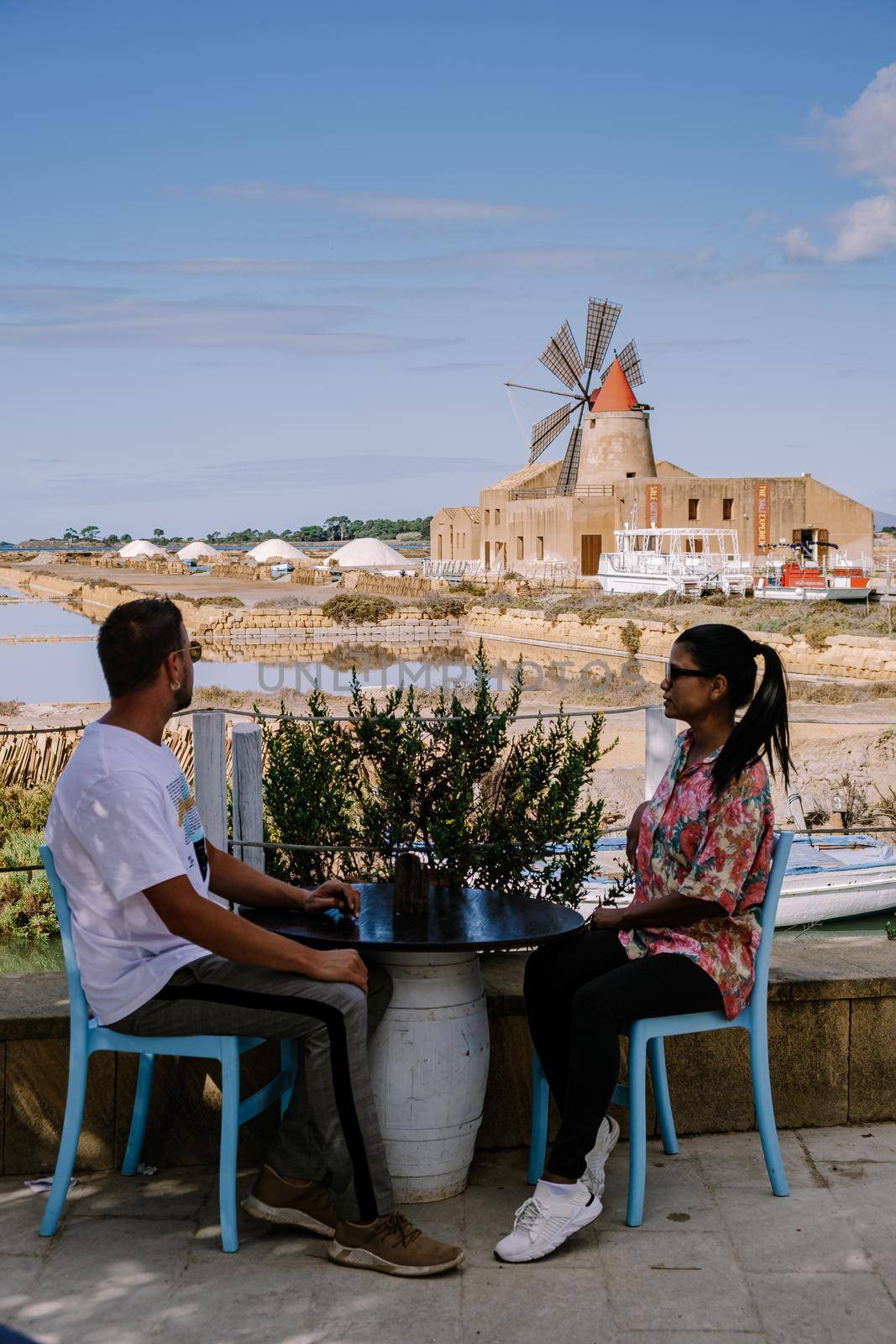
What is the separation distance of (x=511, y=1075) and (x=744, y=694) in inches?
41.5

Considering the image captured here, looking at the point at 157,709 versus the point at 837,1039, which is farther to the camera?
the point at 837,1039

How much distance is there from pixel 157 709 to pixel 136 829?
0.86 ft

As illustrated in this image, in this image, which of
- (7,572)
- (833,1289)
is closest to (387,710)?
(833,1289)

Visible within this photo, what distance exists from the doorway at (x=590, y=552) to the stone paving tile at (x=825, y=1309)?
39.0 metres

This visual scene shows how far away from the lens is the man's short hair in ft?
7.57

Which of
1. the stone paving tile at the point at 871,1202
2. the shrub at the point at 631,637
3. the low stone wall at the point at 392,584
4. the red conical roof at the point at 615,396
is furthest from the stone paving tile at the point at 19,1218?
the red conical roof at the point at 615,396

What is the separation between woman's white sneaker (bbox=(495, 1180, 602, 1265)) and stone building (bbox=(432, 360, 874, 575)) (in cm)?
3675

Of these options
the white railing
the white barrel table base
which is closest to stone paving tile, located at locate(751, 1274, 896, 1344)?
the white barrel table base

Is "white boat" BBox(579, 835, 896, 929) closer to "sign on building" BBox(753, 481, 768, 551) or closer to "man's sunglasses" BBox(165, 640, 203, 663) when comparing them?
"man's sunglasses" BBox(165, 640, 203, 663)

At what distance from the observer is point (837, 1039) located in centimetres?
303

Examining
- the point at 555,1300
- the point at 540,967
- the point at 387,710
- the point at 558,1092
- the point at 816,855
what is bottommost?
the point at 816,855

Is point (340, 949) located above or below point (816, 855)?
above

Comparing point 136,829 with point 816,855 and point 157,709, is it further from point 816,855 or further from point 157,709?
point 816,855

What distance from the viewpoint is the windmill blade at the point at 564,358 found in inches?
2018
